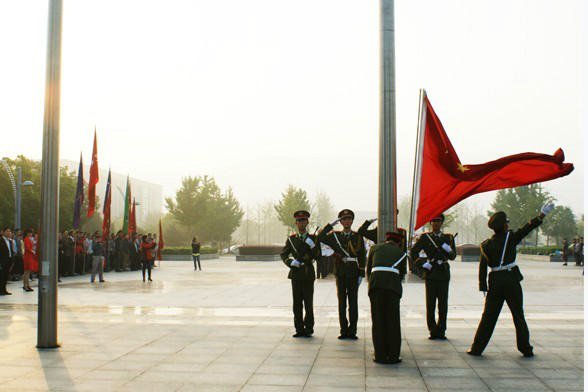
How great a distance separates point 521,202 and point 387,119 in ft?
208

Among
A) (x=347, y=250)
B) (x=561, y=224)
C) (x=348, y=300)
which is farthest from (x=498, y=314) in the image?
(x=561, y=224)

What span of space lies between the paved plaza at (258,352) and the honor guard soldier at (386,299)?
0.25 m

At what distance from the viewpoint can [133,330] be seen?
35.9 feet

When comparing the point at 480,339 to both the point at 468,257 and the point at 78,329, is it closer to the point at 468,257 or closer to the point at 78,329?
the point at 78,329

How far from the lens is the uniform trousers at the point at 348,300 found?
391 inches

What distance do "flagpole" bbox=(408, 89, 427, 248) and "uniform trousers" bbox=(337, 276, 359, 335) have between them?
1.12 m

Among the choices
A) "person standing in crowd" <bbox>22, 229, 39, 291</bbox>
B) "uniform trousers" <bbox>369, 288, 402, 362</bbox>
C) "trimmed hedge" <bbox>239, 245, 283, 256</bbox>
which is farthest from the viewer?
"trimmed hedge" <bbox>239, 245, 283, 256</bbox>

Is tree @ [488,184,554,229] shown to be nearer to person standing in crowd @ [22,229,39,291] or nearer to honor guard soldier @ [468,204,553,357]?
person standing in crowd @ [22,229,39,291]

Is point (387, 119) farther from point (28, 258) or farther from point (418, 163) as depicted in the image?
point (28, 258)

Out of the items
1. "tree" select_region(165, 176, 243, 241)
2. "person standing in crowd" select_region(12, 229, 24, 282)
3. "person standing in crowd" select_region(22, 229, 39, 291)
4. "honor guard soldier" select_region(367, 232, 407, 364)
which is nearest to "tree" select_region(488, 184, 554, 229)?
"tree" select_region(165, 176, 243, 241)

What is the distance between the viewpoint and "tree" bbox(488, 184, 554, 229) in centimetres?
6669

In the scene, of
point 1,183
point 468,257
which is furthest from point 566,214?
point 1,183

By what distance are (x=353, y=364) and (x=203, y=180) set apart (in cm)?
5842

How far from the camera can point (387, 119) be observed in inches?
544
